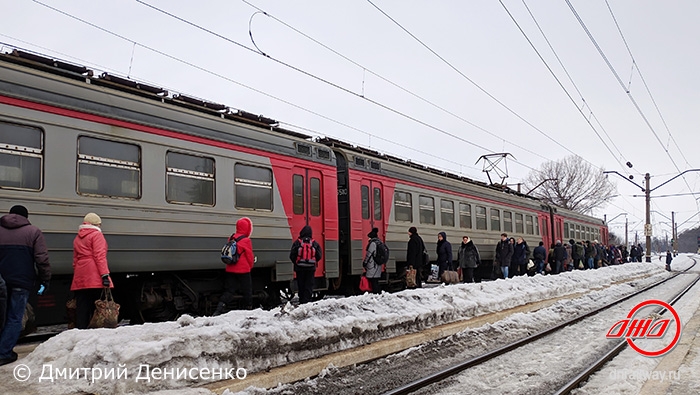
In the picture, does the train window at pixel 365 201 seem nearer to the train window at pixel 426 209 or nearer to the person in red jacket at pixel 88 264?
the train window at pixel 426 209

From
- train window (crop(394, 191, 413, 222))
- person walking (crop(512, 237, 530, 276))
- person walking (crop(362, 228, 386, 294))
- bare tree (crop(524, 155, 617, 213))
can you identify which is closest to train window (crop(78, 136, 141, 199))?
person walking (crop(362, 228, 386, 294))

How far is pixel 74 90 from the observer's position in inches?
281

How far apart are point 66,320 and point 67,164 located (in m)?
1.96

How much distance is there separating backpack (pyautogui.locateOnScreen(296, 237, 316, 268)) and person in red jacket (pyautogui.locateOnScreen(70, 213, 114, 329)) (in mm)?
3552

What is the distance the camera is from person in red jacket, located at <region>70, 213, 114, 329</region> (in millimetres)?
6125

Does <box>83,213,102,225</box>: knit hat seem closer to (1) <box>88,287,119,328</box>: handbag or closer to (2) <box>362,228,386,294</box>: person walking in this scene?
(1) <box>88,287,119,328</box>: handbag

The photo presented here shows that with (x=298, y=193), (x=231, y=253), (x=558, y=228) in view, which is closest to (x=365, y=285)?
(x=298, y=193)

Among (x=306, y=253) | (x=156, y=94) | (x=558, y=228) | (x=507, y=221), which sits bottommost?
(x=306, y=253)

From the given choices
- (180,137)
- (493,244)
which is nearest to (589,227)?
(493,244)

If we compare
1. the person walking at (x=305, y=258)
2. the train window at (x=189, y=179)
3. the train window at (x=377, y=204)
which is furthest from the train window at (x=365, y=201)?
the train window at (x=189, y=179)

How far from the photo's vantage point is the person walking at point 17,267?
5.38m

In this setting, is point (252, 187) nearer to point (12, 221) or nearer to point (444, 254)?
point (12, 221)

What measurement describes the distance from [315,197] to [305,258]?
2.08 meters

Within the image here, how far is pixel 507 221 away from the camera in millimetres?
21359
